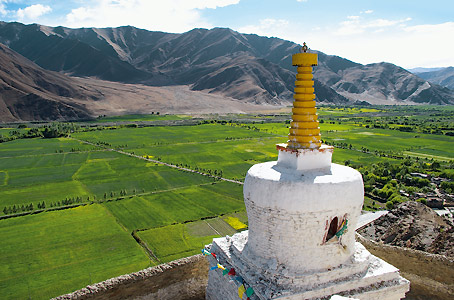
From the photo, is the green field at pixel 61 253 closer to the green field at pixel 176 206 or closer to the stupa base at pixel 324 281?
the green field at pixel 176 206

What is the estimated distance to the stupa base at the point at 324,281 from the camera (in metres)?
11.9

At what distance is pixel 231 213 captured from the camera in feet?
120

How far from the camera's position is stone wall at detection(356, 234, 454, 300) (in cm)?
1694

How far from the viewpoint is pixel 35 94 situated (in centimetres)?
11806

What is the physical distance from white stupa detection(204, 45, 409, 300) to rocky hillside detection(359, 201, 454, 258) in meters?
9.77

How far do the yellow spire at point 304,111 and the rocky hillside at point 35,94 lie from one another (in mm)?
114802

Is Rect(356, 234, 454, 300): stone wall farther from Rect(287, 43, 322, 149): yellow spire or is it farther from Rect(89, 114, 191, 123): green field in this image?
Rect(89, 114, 191, 123): green field

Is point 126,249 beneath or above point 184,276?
beneath

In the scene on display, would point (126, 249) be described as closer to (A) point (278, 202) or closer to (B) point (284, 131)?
(A) point (278, 202)

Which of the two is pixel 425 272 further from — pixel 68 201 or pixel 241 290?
pixel 68 201

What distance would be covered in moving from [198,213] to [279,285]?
2489 cm

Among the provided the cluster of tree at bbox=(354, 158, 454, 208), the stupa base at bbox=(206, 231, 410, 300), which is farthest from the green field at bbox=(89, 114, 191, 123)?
the stupa base at bbox=(206, 231, 410, 300)

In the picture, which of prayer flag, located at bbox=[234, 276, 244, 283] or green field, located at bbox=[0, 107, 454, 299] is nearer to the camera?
prayer flag, located at bbox=[234, 276, 244, 283]

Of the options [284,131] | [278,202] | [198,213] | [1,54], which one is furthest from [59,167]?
[1,54]
